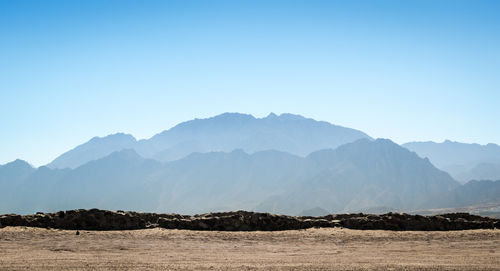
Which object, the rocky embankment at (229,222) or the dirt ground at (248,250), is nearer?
the dirt ground at (248,250)

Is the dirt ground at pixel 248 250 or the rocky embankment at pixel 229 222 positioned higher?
the rocky embankment at pixel 229 222

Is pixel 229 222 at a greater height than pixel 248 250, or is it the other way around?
pixel 229 222

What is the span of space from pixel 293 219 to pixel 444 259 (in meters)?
13.7

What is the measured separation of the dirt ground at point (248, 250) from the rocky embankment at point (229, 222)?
71.8 inches

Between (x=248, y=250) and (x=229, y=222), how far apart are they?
768 centimetres

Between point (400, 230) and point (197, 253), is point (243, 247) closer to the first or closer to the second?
point (197, 253)

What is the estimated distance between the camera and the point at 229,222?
31.6 meters

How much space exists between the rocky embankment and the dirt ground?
1.82 m

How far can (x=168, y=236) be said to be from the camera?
92.2 feet

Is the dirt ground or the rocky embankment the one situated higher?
the rocky embankment

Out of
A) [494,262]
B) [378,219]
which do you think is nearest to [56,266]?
[494,262]

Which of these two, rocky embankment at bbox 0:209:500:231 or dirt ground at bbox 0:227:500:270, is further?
rocky embankment at bbox 0:209:500:231

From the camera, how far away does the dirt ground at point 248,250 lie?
18.7 m

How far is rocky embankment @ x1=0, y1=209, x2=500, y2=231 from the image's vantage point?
100.0ft
